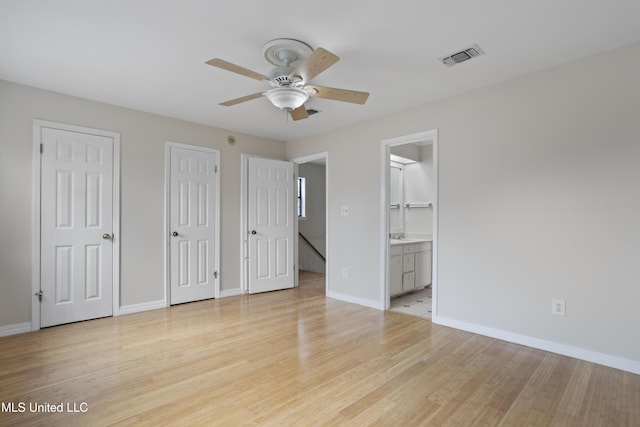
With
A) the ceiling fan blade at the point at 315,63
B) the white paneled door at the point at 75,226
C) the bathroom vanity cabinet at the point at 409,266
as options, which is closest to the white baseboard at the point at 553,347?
the bathroom vanity cabinet at the point at 409,266

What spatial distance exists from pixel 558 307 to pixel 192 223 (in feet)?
13.8

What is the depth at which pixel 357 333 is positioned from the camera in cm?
324

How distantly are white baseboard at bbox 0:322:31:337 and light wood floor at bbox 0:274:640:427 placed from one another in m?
0.12

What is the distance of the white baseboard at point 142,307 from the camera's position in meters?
3.83

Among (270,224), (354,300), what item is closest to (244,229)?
(270,224)

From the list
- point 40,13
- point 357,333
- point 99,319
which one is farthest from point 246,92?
point 99,319

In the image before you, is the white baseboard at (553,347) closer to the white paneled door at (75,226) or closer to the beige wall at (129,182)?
the beige wall at (129,182)

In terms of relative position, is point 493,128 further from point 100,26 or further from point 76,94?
point 76,94

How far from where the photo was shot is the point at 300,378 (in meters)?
2.32

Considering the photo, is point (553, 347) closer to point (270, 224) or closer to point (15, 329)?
point (270, 224)

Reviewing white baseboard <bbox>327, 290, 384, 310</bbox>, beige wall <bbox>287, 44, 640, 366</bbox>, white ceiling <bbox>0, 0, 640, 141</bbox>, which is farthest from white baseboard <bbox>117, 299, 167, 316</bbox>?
beige wall <bbox>287, 44, 640, 366</bbox>

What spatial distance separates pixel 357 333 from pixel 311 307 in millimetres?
1083

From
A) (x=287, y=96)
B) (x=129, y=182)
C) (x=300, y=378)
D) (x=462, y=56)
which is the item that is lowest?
(x=300, y=378)

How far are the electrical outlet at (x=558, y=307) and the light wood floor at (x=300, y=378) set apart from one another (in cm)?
36
